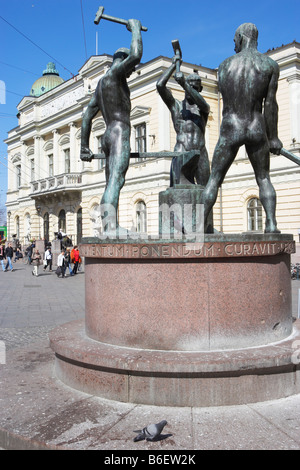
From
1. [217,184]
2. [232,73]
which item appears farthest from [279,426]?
[232,73]

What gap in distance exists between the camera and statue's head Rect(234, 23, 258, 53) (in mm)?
4602

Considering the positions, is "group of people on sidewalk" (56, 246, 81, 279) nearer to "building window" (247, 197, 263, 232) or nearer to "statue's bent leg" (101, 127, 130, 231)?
"building window" (247, 197, 263, 232)

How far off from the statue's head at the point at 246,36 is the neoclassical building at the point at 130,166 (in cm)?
1866

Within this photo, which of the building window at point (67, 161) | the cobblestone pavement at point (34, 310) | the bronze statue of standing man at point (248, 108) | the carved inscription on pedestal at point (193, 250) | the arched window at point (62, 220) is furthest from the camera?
the arched window at point (62, 220)

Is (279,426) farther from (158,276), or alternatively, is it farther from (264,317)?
(158,276)

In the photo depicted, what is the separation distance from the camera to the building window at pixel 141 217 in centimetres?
2822

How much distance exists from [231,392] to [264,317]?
80 centimetres

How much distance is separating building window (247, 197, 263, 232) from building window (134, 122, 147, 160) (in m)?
7.55

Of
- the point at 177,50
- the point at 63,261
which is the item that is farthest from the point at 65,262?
the point at 177,50

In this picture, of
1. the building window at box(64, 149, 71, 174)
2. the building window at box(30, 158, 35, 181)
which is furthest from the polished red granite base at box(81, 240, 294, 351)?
the building window at box(30, 158, 35, 181)

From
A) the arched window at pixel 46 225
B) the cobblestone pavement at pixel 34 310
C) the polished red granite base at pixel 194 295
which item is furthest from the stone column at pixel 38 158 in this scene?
the polished red granite base at pixel 194 295

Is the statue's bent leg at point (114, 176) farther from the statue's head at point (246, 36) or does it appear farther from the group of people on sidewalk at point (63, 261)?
the group of people on sidewalk at point (63, 261)

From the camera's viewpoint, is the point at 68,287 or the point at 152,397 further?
the point at 68,287

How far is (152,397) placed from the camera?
11.8ft
